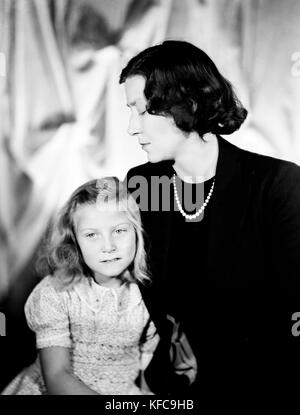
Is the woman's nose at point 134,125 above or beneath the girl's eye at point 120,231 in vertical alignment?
above

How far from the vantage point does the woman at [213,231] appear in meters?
1.51

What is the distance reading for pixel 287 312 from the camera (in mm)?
1572

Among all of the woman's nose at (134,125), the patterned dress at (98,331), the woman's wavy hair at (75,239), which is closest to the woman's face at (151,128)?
the woman's nose at (134,125)

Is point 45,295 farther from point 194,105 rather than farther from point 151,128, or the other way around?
point 194,105

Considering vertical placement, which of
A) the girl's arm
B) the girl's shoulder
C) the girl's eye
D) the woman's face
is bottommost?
the girl's arm

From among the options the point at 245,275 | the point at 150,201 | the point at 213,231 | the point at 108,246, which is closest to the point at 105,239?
the point at 108,246

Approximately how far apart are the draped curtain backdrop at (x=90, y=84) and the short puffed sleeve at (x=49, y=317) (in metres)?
0.09

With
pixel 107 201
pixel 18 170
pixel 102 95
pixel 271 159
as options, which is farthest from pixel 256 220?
pixel 18 170

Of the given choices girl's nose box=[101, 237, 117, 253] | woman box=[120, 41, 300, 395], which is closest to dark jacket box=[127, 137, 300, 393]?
woman box=[120, 41, 300, 395]

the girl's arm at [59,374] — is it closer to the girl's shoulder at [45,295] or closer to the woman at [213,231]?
the girl's shoulder at [45,295]

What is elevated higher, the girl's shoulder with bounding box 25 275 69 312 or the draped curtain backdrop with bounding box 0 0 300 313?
the draped curtain backdrop with bounding box 0 0 300 313

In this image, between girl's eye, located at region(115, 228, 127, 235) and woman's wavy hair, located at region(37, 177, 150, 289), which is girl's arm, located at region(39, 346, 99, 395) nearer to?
woman's wavy hair, located at region(37, 177, 150, 289)

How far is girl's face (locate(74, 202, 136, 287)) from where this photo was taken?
1492mm

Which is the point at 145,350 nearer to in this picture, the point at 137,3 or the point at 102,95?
the point at 102,95
